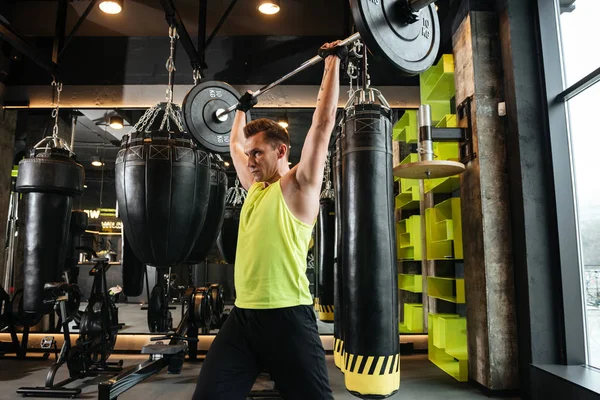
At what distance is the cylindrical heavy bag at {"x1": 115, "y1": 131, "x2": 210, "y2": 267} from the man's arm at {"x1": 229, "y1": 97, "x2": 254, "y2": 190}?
11.4 inches

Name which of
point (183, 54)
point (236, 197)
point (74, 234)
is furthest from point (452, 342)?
point (183, 54)

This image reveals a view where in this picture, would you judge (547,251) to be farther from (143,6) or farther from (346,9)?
(143,6)

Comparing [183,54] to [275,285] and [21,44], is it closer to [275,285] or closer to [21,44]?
[21,44]

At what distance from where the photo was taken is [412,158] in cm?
586

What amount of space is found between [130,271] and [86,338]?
2.57ft

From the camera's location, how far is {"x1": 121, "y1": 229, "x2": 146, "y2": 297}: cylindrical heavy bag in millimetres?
4691

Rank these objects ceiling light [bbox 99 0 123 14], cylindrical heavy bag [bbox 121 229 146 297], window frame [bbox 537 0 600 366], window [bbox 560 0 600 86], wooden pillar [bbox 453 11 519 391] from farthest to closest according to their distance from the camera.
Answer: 1. cylindrical heavy bag [bbox 121 229 146 297]
2. ceiling light [bbox 99 0 123 14]
3. wooden pillar [bbox 453 11 519 391]
4. window frame [bbox 537 0 600 366]
5. window [bbox 560 0 600 86]

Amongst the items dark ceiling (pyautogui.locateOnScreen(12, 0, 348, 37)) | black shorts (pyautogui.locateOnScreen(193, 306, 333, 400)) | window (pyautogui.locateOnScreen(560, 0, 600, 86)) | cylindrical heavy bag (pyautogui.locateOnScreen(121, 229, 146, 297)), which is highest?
dark ceiling (pyautogui.locateOnScreen(12, 0, 348, 37))

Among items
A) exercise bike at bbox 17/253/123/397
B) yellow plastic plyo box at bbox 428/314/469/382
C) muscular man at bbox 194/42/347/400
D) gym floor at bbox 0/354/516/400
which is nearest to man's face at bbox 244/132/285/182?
muscular man at bbox 194/42/347/400

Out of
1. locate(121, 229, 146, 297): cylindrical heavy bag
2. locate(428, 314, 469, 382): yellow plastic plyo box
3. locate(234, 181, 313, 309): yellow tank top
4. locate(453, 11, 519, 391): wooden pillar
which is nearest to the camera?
locate(234, 181, 313, 309): yellow tank top

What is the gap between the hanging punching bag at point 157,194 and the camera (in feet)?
7.79

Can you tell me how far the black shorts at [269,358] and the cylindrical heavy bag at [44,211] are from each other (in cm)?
254

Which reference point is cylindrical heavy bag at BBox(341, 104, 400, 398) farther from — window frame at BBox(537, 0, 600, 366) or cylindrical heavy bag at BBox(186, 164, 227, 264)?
window frame at BBox(537, 0, 600, 366)

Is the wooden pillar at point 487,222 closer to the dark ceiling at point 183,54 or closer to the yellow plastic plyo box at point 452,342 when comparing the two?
the yellow plastic plyo box at point 452,342
